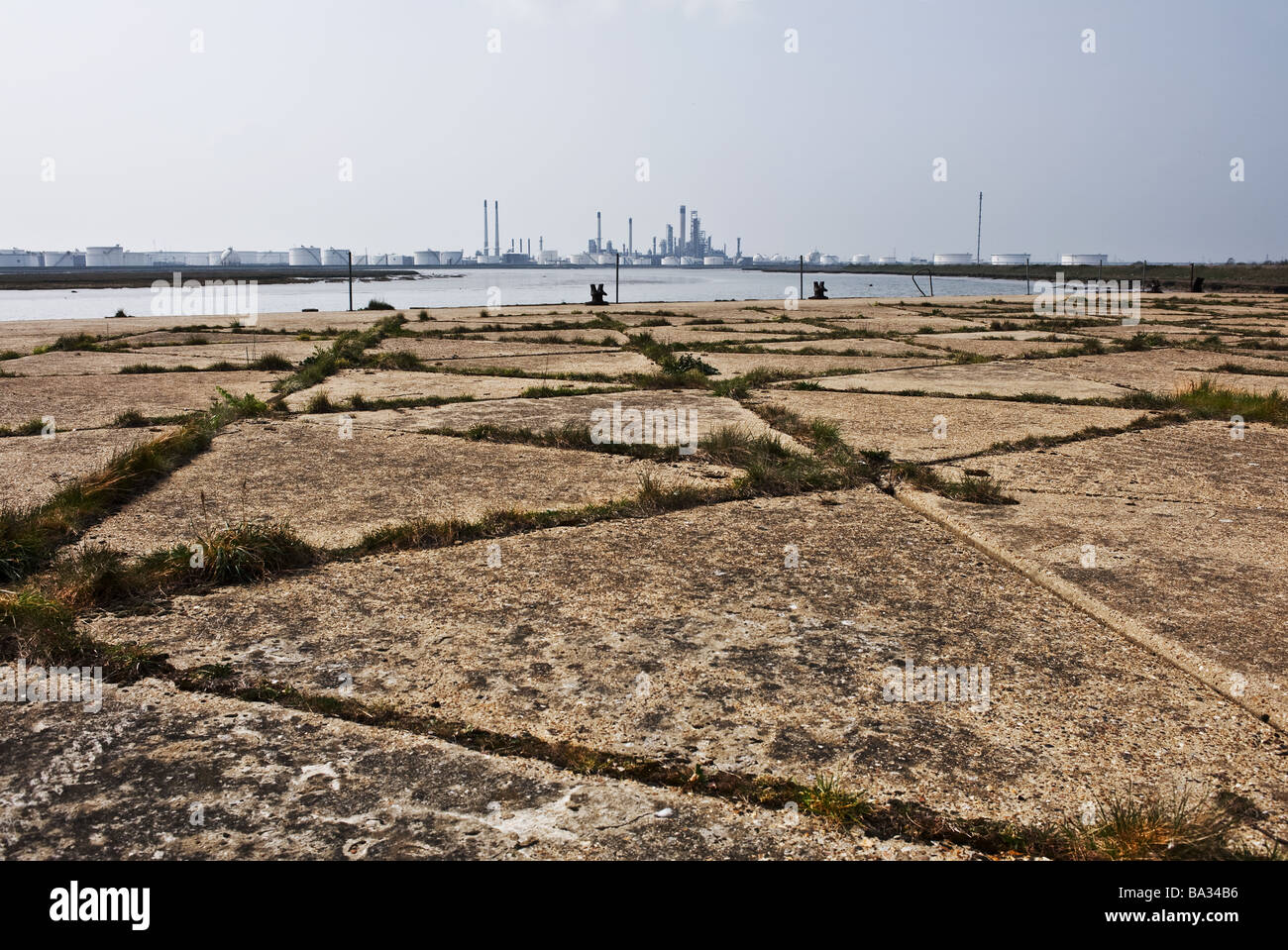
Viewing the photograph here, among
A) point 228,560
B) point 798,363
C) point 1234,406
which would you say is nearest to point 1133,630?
point 228,560

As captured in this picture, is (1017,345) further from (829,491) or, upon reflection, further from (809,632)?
Answer: (809,632)

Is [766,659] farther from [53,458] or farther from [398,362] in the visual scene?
[398,362]

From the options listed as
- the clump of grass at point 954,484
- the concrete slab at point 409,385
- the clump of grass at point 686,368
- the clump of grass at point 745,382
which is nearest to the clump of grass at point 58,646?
the clump of grass at point 954,484

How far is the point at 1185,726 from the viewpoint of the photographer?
2270mm

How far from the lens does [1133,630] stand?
282cm

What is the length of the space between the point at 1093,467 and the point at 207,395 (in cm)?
669

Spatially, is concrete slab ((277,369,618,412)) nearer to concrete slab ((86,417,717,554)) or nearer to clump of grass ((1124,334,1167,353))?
concrete slab ((86,417,717,554))

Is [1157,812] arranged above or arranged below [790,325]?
below

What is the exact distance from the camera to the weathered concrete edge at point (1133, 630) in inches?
92.9

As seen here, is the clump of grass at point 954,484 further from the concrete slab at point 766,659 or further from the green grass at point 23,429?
the green grass at point 23,429

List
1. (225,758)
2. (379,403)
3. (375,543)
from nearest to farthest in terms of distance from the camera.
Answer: (225,758) → (375,543) → (379,403)

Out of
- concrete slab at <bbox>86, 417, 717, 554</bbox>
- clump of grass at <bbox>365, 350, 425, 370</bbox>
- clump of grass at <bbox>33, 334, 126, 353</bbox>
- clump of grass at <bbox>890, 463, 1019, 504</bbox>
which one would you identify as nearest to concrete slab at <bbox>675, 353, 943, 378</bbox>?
clump of grass at <bbox>365, 350, 425, 370</bbox>
